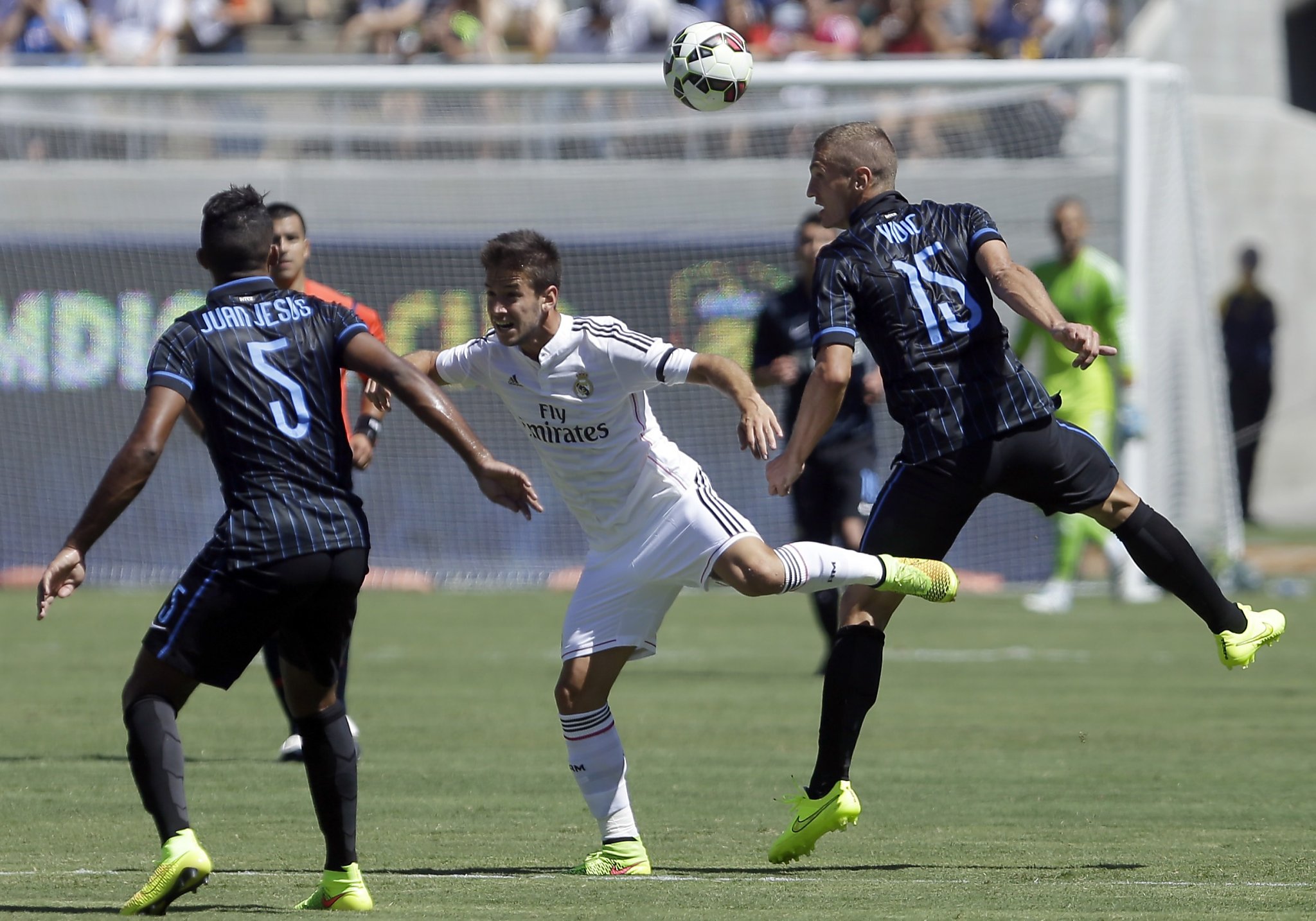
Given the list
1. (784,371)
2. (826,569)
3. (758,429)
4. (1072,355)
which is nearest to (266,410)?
(758,429)

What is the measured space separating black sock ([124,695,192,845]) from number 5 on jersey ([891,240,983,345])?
2.83 metres

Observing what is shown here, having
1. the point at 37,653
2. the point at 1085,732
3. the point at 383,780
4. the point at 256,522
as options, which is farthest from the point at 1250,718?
the point at 37,653

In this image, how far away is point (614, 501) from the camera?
6.57 meters

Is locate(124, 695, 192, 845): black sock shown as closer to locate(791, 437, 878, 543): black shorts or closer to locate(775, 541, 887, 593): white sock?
locate(775, 541, 887, 593): white sock

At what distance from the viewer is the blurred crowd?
68.1 ft

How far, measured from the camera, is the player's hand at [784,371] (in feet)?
33.7

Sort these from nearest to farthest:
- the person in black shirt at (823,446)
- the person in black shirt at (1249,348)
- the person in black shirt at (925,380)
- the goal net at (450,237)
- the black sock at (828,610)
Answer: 1. the person in black shirt at (925,380)
2. the black sock at (828,610)
3. the person in black shirt at (823,446)
4. the goal net at (450,237)
5. the person in black shirt at (1249,348)

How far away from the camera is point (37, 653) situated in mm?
12961

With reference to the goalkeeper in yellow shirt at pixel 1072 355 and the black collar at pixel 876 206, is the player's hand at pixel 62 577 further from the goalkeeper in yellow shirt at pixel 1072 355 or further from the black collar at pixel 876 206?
the goalkeeper in yellow shirt at pixel 1072 355

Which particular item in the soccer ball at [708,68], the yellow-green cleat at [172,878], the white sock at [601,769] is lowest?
the white sock at [601,769]

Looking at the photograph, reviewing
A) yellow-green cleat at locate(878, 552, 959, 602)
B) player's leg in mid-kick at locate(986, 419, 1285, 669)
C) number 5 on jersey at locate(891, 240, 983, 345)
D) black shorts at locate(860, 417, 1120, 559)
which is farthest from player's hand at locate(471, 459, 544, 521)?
player's leg in mid-kick at locate(986, 419, 1285, 669)

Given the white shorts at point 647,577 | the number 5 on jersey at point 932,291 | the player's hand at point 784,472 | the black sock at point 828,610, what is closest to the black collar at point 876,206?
the number 5 on jersey at point 932,291

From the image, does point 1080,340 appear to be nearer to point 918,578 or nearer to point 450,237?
point 918,578

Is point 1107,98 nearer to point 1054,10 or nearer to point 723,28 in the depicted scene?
point 1054,10
